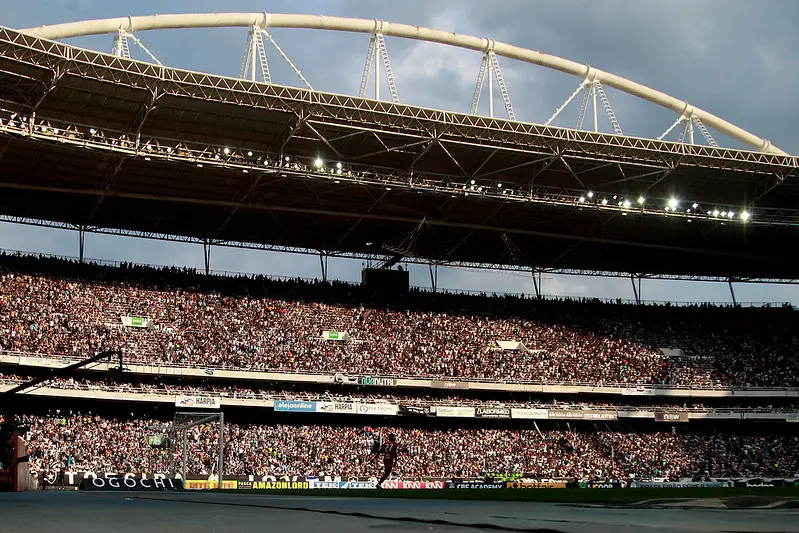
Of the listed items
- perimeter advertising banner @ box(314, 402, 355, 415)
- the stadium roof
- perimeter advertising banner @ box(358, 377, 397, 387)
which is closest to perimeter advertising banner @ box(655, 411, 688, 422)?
the stadium roof

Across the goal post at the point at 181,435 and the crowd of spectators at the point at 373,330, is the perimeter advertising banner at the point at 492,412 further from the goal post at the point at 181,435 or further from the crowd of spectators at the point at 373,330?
the goal post at the point at 181,435

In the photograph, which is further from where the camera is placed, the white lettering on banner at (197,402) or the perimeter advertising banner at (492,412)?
the perimeter advertising banner at (492,412)

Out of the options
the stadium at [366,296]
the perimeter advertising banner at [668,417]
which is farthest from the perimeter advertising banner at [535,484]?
the perimeter advertising banner at [668,417]

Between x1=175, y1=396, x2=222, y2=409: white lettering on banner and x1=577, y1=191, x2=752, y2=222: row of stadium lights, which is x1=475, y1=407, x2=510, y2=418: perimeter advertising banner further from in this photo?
x1=175, y1=396, x2=222, y2=409: white lettering on banner

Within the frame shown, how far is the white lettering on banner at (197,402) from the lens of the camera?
48.2 m

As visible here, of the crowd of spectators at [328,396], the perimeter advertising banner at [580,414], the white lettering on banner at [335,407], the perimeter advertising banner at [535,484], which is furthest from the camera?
the perimeter advertising banner at [580,414]

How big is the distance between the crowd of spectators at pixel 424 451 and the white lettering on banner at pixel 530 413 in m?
1.68

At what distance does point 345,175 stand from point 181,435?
17.0m

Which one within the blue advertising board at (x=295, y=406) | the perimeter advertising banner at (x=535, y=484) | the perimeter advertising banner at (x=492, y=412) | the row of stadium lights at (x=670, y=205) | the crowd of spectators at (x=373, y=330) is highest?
the row of stadium lights at (x=670, y=205)

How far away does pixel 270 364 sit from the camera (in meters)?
52.2

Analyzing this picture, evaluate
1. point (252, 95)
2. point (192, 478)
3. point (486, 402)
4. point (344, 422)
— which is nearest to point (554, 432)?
point (486, 402)

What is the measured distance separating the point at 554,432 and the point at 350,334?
15.0 meters

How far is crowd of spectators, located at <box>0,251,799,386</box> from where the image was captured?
165ft

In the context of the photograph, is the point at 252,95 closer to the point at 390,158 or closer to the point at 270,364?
the point at 390,158
